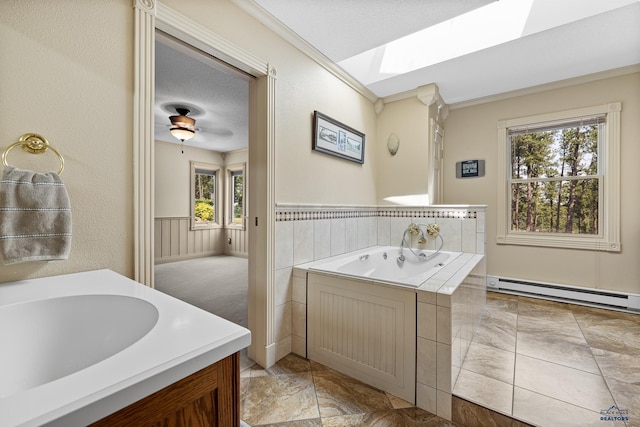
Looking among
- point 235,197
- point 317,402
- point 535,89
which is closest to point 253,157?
point 317,402

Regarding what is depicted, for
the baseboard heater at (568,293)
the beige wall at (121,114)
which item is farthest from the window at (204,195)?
the baseboard heater at (568,293)

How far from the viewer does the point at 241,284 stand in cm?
380

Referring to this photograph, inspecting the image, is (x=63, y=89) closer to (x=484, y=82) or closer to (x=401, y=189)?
(x=401, y=189)

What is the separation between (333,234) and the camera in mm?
2518

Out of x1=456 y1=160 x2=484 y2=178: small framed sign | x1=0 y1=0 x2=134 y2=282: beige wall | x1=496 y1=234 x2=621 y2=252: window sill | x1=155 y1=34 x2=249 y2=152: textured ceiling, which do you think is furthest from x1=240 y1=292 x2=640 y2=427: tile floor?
x1=155 y1=34 x2=249 y2=152: textured ceiling

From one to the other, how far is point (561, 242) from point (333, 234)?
2528 millimetres

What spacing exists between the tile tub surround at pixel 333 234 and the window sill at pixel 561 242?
75 cm

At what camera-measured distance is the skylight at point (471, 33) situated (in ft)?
6.51

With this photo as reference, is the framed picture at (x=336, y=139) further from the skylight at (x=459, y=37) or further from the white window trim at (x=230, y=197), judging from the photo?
the white window trim at (x=230, y=197)

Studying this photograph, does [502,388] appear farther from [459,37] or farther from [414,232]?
[459,37]

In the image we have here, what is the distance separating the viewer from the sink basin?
702 millimetres

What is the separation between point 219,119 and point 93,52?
3.10 m

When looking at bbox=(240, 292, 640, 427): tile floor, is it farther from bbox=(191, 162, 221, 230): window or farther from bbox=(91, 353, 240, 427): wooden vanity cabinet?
bbox=(191, 162, 221, 230): window

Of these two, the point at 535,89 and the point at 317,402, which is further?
the point at 535,89
